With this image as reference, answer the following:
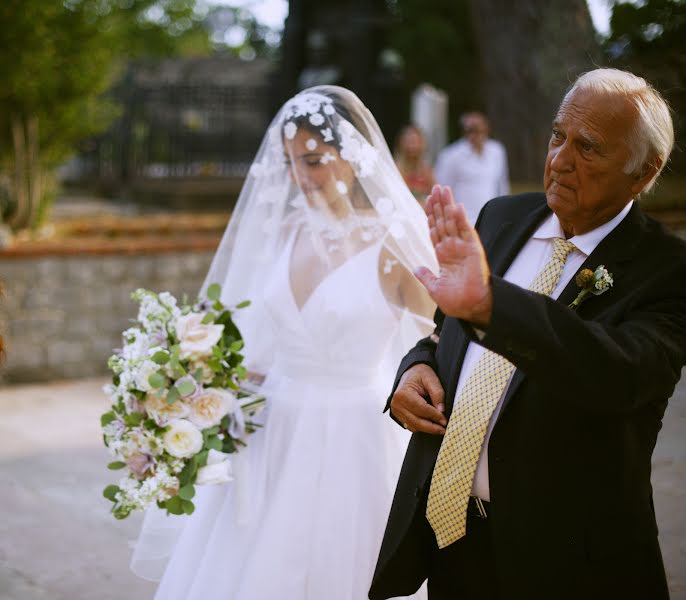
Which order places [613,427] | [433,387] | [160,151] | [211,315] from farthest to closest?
[160,151] < [211,315] < [433,387] < [613,427]

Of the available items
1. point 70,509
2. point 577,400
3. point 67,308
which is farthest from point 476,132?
point 577,400

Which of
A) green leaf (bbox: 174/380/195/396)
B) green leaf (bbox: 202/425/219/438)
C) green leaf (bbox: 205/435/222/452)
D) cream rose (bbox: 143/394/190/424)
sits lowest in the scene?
green leaf (bbox: 205/435/222/452)

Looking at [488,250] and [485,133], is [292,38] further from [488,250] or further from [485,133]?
[488,250]

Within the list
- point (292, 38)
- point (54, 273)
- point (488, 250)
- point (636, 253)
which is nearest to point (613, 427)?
point (636, 253)

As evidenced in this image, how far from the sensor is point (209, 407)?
3014mm

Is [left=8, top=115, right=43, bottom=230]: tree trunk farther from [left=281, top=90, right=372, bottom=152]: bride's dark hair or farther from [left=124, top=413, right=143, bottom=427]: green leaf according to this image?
[left=124, top=413, right=143, bottom=427]: green leaf

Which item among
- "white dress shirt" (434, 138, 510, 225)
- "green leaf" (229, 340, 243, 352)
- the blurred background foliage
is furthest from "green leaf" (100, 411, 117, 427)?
"white dress shirt" (434, 138, 510, 225)

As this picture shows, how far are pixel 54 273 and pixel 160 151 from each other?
834 cm

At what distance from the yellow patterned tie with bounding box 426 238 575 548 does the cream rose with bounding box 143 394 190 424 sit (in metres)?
1.02

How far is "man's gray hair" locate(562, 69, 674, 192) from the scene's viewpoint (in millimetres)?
2041

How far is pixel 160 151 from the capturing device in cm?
1542

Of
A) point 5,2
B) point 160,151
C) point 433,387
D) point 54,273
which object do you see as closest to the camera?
point 433,387

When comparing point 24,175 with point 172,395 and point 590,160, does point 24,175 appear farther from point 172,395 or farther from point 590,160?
point 590,160

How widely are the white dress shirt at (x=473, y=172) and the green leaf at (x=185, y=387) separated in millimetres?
6729
